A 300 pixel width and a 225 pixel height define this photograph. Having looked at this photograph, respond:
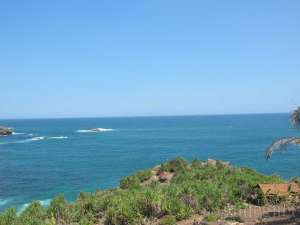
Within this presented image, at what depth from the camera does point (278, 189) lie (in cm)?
2181

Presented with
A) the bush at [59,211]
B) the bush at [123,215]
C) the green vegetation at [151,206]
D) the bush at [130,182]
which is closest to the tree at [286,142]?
the green vegetation at [151,206]

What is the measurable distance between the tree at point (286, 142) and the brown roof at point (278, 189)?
14.9 ft

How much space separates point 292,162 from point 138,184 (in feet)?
140

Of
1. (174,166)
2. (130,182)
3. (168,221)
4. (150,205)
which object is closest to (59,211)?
(150,205)

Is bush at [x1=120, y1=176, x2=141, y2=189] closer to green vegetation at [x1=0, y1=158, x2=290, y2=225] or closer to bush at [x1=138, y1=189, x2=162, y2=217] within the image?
green vegetation at [x1=0, y1=158, x2=290, y2=225]

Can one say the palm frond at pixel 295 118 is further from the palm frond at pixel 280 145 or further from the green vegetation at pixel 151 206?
the green vegetation at pixel 151 206

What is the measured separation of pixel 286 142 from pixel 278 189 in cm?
548

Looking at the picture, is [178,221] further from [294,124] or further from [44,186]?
[44,186]

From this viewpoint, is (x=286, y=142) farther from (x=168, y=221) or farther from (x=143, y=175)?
(x=143, y=175)

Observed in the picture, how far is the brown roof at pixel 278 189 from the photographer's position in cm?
2150

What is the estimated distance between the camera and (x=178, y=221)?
18641 mm

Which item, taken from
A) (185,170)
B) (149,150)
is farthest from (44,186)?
(149,150)

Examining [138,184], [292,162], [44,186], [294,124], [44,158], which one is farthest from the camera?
[44,158]

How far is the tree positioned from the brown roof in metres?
4.54
